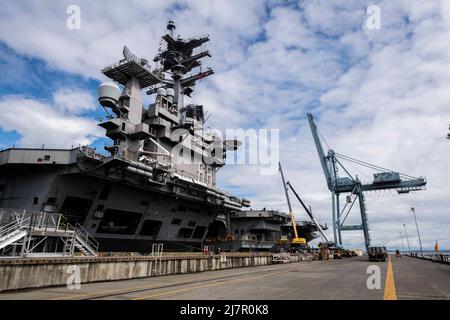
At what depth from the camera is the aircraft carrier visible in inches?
897

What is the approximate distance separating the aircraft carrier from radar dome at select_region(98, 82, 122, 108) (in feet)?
0.30

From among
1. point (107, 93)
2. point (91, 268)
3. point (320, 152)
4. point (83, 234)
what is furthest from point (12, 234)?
point (320, 152)

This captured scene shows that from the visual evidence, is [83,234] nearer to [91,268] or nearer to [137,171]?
[137,171]

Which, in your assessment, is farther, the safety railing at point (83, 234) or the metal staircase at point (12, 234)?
the safety railing at point (83, 234)

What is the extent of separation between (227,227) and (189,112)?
1990 cm

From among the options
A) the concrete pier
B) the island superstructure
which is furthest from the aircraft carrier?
the concrete pier

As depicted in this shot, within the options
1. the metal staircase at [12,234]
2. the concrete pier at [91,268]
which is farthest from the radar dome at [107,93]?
the concrete pier at [91,268]

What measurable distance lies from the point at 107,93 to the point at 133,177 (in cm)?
844

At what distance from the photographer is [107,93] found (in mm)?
28422

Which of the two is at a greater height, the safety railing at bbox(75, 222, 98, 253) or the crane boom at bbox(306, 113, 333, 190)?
the crane boom at bbox(306, 113, 333, 190)

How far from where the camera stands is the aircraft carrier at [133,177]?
22.8 m

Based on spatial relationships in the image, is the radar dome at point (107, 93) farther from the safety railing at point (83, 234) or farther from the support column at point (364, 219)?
the support column at point (364, 219)

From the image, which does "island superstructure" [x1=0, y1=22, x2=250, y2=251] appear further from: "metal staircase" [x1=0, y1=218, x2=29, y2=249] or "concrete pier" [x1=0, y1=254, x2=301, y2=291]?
"concrete pier" [x1=0, y1=254, x2=301, y2=291]

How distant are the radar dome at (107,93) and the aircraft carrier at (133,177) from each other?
93mm
